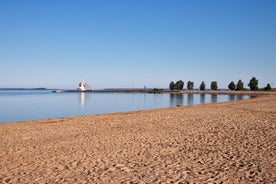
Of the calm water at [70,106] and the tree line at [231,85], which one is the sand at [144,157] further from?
the tree line at [231,85]

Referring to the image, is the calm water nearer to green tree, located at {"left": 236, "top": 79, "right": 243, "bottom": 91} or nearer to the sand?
the sand

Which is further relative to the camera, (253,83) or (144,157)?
(253,83)

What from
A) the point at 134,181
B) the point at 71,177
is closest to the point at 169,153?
the point at 134,181

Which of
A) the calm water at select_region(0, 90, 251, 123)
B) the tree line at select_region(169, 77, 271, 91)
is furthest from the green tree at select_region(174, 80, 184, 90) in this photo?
the calm water at select_region(0, 90, 251, 123)

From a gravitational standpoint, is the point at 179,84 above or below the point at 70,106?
above

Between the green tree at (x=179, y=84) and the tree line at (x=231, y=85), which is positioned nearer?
the tree line at (x=231, y=85)

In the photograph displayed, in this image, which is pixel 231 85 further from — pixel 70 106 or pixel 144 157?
pixel 144 157

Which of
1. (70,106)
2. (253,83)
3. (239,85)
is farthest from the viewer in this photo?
(239,85)

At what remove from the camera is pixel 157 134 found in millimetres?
13281

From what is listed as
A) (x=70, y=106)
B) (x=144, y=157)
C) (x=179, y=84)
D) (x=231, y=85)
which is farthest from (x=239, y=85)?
(x=144, y=157)

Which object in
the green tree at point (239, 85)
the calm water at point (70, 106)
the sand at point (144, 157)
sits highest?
the green tree at point (239, 85)

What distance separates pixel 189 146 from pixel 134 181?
4337mm

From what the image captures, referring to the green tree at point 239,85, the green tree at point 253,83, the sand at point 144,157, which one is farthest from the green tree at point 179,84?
the sand at point 144,157

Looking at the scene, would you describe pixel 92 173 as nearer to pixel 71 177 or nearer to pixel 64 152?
pixel 71 177
